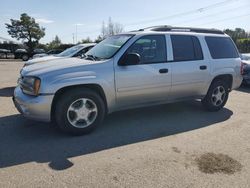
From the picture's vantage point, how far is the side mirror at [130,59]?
512 cm

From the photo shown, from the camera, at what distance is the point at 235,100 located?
8172 millimetres

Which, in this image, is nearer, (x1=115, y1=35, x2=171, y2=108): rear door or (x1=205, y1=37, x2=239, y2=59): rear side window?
(x1=115, y1=35, x2=171, y2=108): rear door

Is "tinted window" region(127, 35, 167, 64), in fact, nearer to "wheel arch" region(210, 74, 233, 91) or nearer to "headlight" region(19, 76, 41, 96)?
"wheel arch" region(210, 74, 233, 91)

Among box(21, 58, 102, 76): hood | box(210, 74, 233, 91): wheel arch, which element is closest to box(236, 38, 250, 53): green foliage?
box(210, 74, 233, 91): wheel arch

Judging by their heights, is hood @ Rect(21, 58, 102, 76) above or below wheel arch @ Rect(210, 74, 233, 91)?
above

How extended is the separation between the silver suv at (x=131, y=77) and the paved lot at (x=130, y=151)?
43cm

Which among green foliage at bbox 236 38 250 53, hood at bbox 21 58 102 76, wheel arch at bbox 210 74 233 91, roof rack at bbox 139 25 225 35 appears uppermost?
green foliage at bbox 236 38 250 53

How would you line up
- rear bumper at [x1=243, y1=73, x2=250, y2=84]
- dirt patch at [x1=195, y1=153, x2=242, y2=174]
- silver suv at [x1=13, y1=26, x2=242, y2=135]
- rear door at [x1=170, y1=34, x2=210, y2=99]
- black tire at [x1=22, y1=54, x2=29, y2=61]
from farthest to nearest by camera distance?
black tire at [x1=22, y1=54, x2=29, y2=61] < rear bumper at [x1=243, y1=73, x2=250, y2=84] < rear door at [x1=170, y1=34, x2=210, y2=99] < silver suv at [x1=13, y1=26, x2=242, y2=135] < dirt patch at [x1=195, y1=153, x2=242, y2=174]

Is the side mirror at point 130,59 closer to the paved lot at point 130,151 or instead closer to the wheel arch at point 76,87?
the wheel arch at point 76,87

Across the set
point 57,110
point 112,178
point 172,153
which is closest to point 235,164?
point 172,153

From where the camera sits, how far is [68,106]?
188 inches

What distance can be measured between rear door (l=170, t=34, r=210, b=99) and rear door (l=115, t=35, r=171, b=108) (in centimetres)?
22

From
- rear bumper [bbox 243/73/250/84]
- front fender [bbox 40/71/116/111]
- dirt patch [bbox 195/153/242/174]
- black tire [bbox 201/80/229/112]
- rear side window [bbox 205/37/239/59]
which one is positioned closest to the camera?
dirt patch [bbox 195/153/242/174]

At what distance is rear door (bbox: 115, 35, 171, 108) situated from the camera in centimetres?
523
